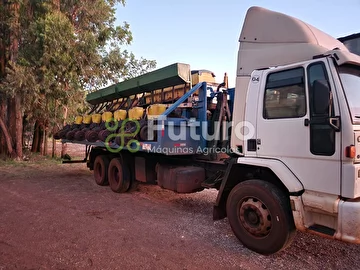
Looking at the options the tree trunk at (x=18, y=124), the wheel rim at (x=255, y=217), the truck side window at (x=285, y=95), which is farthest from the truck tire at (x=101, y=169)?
the tree trunk at (x=18, y=124)

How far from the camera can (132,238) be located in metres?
4.15

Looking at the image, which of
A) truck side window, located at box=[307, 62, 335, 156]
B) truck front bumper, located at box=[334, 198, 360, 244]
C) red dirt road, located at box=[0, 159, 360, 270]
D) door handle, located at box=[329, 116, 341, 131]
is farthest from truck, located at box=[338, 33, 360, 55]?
red dirt road, located at box=[0, 159, 360, 270]

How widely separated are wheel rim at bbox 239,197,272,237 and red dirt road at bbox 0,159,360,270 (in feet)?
1.11

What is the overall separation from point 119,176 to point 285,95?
506 cm

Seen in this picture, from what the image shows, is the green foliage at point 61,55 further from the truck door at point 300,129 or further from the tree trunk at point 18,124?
the truck door at point 300,129

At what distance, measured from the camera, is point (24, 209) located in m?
5.61

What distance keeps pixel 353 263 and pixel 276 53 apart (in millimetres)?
2830

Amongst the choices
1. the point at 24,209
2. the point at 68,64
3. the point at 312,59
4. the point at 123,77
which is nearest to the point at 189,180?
the point at 312,59

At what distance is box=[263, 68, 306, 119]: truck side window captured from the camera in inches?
131

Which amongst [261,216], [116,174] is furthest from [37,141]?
[261,216]

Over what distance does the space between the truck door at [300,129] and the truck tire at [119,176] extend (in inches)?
169

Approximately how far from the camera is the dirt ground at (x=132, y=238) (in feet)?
11.1

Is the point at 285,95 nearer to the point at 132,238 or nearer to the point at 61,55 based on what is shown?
the point at 132,238

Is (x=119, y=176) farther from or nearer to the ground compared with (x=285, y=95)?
nearer to the ground
